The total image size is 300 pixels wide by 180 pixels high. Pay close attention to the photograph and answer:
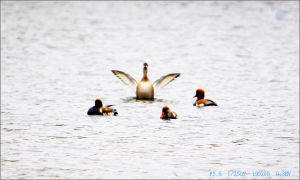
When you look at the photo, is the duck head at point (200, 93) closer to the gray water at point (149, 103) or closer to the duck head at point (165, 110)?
the gray water at point (149, 103)

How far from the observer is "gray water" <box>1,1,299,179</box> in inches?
483

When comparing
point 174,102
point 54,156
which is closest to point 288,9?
point 174,102

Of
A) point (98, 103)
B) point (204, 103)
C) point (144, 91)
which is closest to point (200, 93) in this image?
point (204, 103)

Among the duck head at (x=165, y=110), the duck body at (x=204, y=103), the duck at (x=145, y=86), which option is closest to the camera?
the duck head at (x=165, y=110)

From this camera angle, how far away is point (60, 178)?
36.3 ft

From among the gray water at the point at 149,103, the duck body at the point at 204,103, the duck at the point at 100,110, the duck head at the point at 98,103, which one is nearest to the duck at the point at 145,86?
the gray water at the point at 149,103

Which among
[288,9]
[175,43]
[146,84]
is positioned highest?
[288,9]

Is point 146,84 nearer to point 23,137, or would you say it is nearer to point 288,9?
point 23,137

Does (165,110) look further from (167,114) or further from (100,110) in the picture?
(100,110)

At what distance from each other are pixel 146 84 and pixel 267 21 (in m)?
23.5

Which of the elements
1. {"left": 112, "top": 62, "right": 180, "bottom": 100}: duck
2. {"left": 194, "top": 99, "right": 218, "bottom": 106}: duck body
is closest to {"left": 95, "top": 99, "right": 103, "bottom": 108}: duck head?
{"left": 112, "top": 62, "right": 180, "bottom": 100}: duck

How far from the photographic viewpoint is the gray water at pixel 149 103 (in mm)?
12273

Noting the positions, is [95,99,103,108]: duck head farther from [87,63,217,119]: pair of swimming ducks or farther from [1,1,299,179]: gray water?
[1,1,299,179]: gray water

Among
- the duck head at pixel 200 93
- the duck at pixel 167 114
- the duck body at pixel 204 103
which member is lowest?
the duck at pixel 167 114
